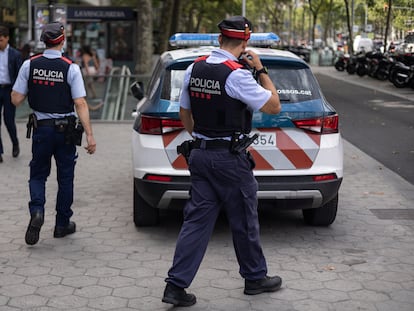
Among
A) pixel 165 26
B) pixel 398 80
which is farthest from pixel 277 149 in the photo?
pixel 165 26

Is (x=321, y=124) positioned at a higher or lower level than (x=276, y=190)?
higher

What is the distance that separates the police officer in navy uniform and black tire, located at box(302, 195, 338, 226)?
2031 mm

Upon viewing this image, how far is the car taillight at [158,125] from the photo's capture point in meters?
6.11

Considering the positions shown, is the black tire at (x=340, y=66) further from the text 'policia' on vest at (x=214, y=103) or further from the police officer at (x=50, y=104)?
the text 'policia' on vest at (x=214, y=103)

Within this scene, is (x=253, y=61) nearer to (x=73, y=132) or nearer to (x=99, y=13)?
(x=73, y=132)

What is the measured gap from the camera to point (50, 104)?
19.8 feet

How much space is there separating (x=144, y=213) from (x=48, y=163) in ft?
3.27

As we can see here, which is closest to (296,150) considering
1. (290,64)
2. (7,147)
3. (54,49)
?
(290,64)

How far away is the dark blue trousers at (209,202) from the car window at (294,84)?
1.61 metres

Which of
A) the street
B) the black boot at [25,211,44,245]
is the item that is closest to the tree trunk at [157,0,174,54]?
the street

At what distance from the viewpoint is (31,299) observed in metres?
4.89

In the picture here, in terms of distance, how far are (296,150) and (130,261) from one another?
5.11 feet

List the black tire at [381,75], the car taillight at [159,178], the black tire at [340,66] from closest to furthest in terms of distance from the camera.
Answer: the car taillight at [159,178] → the black tire at [381,75] → the black tire at [340,66]

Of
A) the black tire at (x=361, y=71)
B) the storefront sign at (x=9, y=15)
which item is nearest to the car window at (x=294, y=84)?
the storefront sign at (x=9, y=15)
